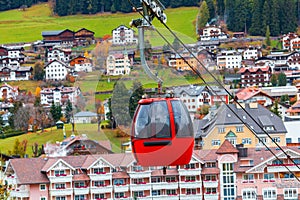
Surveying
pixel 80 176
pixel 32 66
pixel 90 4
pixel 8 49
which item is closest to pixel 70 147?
pixel 80 176

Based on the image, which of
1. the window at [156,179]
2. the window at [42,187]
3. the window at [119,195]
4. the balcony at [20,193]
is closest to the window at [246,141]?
the window at [156,179]

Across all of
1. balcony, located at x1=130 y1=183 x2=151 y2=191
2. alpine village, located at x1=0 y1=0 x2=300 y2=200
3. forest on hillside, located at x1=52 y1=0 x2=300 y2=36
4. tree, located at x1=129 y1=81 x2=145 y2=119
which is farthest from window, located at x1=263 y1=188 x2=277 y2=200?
forest on hillside, located at x1=52 y1=0 x2=300 y2=36

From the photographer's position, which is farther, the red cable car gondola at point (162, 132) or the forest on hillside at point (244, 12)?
the forest on hillside at point (244, 12)

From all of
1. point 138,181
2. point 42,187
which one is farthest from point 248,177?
point 42,187

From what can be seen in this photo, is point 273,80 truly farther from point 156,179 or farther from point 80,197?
point 80,197

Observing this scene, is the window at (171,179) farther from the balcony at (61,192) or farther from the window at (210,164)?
the balcony at (61,192)

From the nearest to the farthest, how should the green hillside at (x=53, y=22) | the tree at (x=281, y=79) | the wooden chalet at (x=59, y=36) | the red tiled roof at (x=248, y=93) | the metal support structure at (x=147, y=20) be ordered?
the metal support structure at (x=147, y=20)
the red tiled roof at (x=248, y=93)
the tree at (x=281, y=79)
the green hillside at (x=53, y=22)
the wooden chalet at (x=59, y=36)

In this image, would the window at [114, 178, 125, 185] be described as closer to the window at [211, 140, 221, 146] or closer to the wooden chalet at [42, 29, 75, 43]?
the window at [211, 140, 221, 146]
